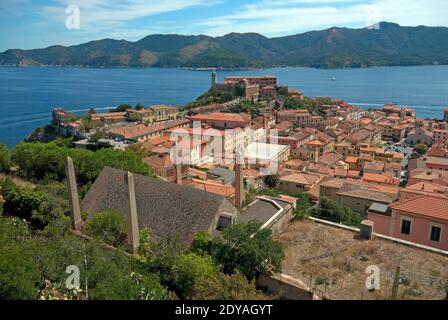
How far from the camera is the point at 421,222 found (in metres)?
13.0

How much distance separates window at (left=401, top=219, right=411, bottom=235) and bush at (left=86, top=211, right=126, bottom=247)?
10311 millimetres

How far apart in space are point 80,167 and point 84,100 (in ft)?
271

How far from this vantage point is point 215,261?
10.5m

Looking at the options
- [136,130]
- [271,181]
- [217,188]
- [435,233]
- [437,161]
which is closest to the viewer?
[435,233]

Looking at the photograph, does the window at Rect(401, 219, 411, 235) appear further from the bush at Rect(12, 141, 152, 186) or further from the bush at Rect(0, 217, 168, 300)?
the bush at Rect(12, 141, 152, 186)

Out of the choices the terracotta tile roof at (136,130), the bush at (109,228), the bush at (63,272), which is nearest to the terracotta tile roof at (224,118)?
the terracotta tile roof at (136,130)

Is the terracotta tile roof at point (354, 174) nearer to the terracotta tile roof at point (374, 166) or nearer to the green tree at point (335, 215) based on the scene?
the terracotta tile roof at point (374, 166)

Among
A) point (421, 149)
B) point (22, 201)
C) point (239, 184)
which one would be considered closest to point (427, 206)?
point (239, 184)

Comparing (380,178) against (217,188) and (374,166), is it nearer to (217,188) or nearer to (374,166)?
(374,166)

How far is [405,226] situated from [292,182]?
20031mm

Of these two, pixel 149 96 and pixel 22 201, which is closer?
pixel 22 201

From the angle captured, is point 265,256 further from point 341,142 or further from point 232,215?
point 341,142

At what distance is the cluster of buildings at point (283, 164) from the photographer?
1359 cm

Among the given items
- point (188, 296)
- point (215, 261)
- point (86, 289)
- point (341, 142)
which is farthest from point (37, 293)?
point (341, 142)
